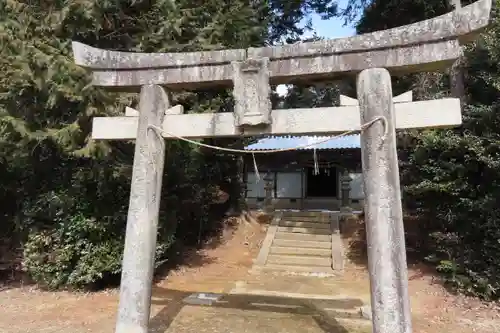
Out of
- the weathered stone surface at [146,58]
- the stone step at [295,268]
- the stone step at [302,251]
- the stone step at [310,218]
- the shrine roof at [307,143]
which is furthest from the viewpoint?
the shrine roof at [307,143]

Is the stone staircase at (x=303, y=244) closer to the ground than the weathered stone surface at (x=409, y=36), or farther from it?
closer to the ground

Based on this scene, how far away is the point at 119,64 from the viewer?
5297 mm

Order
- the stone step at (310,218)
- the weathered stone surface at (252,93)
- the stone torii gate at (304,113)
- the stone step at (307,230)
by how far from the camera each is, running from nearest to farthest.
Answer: the stone torii gate at (304,113)
the weathered stone surface at (252,93)
the stone step at (307,230)
the stone step at (310,218)

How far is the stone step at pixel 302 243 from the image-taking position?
11.8 meters

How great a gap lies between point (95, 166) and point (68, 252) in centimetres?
196

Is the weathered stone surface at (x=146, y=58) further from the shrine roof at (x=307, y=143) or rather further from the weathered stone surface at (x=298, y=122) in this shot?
the shrine roof at (x=307, y=143)

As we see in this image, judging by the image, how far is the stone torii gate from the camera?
4188 millimetres

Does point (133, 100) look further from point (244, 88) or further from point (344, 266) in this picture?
point (344, 266)

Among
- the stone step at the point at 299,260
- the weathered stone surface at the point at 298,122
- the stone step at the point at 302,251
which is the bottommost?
the stone step at the point at 299,260

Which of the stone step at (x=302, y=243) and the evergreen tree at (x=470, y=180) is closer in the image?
the evergreen tree at (x=470, y=180)

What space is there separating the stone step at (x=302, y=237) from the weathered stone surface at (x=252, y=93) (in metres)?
8.18

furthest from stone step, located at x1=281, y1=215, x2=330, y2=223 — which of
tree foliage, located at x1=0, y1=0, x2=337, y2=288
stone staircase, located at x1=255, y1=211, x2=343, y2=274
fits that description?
tree foliage, located at x1=0, y1=0, x2=337, y2=288

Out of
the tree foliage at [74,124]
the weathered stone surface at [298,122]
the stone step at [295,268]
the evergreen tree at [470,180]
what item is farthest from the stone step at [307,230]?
the weathered stone surface at [298,122]

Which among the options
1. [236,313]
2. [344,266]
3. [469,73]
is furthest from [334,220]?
[236,313]
